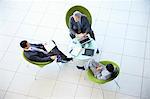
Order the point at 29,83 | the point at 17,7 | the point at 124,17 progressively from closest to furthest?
the point at 29,83 < the point at 124,17 < the point at 17,7

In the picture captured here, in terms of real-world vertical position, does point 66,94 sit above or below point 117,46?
below

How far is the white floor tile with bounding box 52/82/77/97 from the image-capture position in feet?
17.6

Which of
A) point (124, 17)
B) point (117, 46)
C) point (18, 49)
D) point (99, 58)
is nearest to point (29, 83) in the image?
point (18, 49)

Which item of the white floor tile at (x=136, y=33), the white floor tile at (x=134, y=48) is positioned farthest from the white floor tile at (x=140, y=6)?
the white floor tile at (x=134, y=48)

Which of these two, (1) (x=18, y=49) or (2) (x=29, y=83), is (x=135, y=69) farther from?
(1) (x=18, y=49)

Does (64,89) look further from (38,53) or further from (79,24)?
(79,24)

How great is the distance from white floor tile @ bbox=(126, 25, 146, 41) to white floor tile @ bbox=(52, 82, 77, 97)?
68.4 inches

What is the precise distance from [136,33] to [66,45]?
1.59 m

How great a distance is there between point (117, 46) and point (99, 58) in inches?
20.0

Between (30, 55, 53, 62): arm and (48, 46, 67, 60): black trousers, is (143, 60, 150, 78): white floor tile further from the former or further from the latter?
(30, 55, 53, 62): arm

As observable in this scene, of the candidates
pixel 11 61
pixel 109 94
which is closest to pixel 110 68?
pixel 109 94

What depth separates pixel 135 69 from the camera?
5602 mm

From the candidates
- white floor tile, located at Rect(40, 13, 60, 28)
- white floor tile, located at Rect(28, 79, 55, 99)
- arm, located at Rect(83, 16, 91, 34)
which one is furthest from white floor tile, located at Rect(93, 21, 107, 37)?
white floor tile, located at Rect(28, 79, 55, 99)

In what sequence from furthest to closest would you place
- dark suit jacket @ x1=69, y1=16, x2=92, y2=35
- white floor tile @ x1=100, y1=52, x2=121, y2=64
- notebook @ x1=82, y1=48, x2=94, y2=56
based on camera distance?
white floor tile @ x1=100, y1=52, x2=121, y2=64
dark suit jacket @ x1=69, y1=16, x2=92, y2=35
notebook @ x1=82, y1=48, x2=94, y2=56
